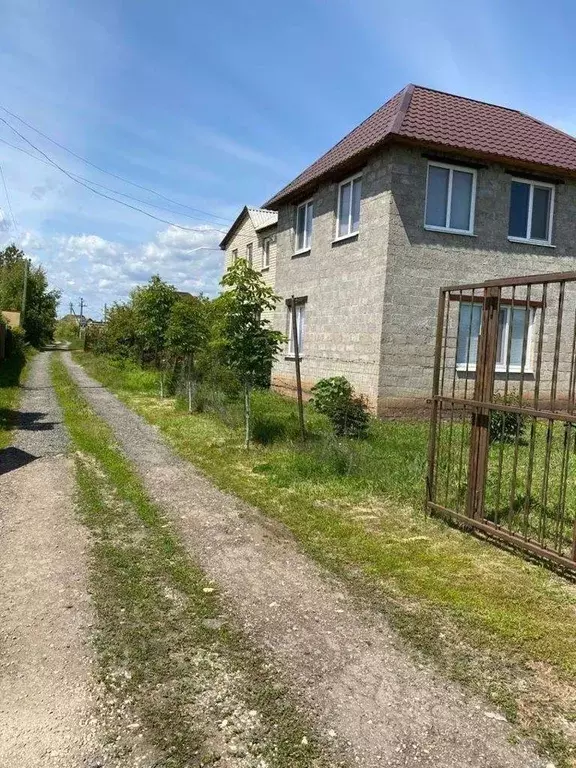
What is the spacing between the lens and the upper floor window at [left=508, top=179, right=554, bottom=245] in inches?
541

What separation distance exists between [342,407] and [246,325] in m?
2.59

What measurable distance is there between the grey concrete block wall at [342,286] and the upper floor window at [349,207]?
0.19m

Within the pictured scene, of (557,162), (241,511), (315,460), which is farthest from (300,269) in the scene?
(241,511)

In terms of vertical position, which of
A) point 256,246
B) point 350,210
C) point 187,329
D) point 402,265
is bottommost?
point 187,329

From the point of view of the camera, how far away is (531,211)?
45.5ft

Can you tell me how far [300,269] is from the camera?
54.8 ft

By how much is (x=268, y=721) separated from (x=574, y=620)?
245cm

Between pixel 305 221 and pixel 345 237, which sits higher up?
pixel 305 221

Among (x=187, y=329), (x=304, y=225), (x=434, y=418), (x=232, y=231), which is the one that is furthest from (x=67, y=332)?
(x=434, y=418)

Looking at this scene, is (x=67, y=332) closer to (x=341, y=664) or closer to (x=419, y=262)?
(x=419, y=262)

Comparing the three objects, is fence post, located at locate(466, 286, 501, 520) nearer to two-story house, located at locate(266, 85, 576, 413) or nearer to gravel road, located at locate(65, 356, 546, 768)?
gravel road, located at locate(65, 356, 546, 768)

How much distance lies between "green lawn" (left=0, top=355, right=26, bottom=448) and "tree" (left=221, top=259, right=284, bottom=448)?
4.12 meters

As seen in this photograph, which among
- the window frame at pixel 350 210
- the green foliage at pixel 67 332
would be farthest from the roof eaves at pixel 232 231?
the green foliage at pixel 67 332

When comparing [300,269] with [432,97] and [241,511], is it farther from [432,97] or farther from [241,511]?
[241,511]
